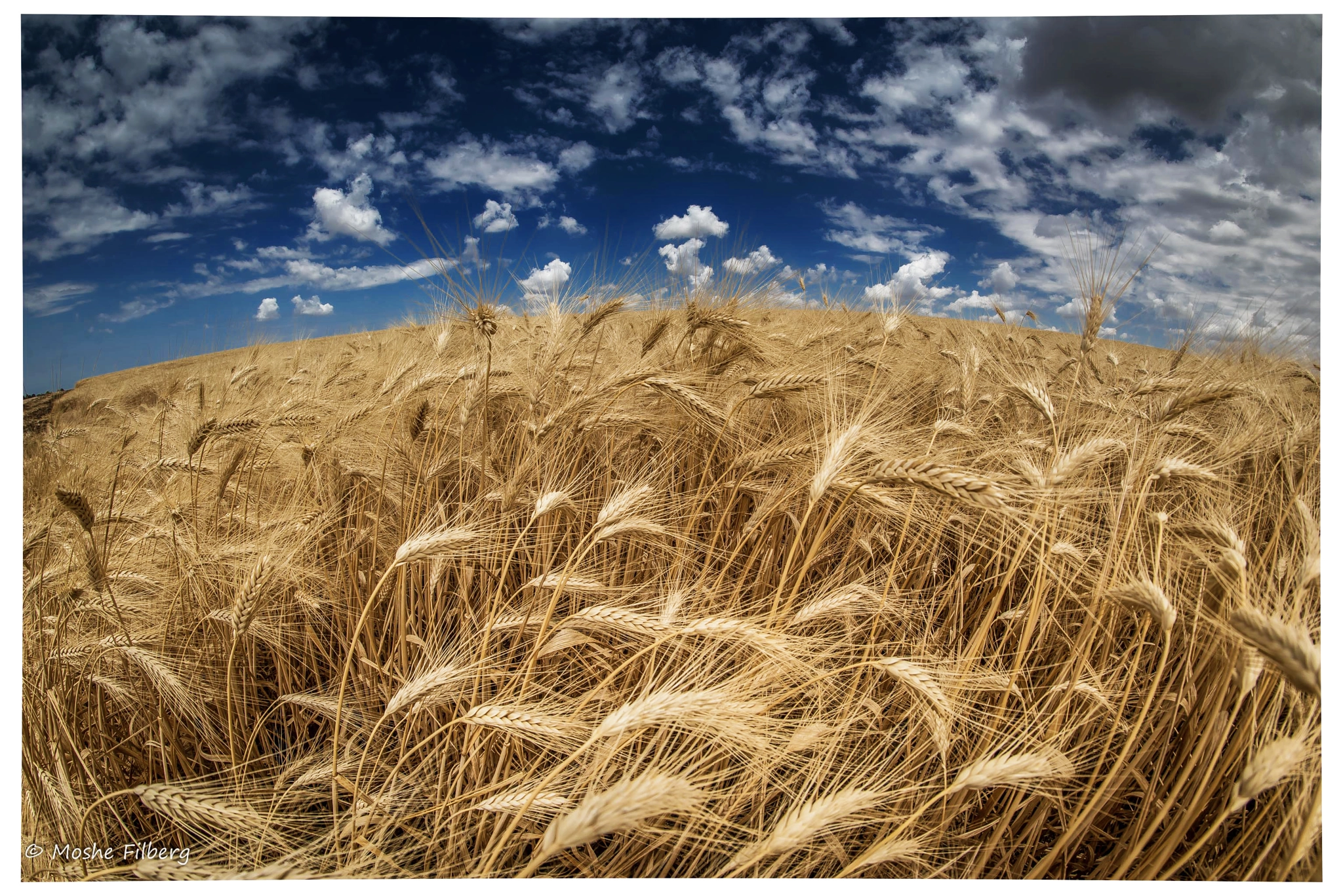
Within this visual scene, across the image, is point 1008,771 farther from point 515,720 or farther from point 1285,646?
point 515,720

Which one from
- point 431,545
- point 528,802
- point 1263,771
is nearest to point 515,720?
point 528,802

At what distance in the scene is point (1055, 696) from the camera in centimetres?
153

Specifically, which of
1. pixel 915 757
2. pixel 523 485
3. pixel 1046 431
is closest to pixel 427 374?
pixel 523 485

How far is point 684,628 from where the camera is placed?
50.2 inches

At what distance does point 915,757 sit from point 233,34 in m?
3.48

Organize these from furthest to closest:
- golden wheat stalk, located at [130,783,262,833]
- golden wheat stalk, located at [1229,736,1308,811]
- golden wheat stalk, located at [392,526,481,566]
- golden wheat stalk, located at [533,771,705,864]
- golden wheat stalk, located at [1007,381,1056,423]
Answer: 1. golden wheat stalk, located at [1007,381,1056,423]
2. golden wheat stalk, located at [392,526,481,566]
3. golden wheat stalk, located at [130,783,262,833]
4. golden wheat stalk, located at [1229,736,1308,811]
5. golden wheat stalk, located at [533,771,705,864]

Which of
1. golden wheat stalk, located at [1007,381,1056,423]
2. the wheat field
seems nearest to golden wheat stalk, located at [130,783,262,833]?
the wheat field

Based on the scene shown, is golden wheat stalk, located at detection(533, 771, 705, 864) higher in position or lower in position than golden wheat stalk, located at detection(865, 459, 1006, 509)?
lower

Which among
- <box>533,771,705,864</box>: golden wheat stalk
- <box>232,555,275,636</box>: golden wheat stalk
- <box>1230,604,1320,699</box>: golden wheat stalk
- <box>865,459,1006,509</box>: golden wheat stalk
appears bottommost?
<box>533,771,705,864</box>: golden wheat stalk

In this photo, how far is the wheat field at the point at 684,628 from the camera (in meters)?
1.26

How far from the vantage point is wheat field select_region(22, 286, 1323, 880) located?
126cm

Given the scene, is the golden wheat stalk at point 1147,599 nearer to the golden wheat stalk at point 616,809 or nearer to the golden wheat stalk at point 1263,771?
the golden wheat stalk at point 1263,771

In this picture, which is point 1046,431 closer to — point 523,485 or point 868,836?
point 868,836

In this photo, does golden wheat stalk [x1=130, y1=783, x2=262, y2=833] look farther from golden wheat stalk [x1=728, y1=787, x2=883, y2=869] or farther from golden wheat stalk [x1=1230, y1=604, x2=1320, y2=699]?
golden wheat stalk [x1=1230, y1=604, x2=1320, y2=699]
